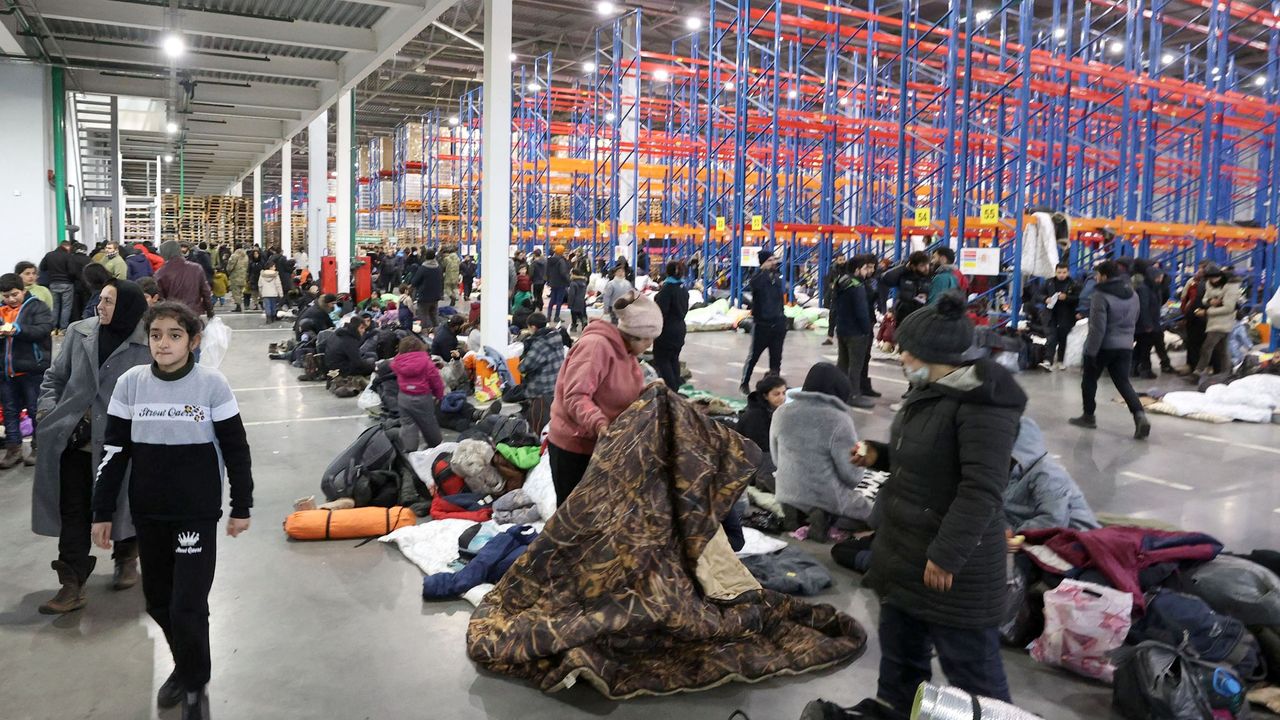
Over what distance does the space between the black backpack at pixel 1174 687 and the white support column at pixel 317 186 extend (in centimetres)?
2006

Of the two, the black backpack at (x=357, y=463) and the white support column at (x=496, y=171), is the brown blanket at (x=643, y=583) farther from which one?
the white support column at (x=496, y=171)

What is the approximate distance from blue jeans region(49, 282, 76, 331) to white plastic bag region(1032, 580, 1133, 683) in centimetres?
892

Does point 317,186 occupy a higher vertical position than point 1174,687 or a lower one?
higher

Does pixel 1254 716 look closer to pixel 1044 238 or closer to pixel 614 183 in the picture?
pixel 1044 238

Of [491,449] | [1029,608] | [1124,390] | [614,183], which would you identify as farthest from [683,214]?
[1029,608]

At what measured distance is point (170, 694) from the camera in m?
3.44

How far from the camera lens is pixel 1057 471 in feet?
15.4

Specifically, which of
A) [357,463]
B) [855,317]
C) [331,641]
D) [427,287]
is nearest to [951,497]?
[331,641]

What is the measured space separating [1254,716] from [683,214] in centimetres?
1997

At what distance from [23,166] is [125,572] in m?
11.7

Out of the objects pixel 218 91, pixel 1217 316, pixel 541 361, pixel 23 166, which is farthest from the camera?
pixel 218 91

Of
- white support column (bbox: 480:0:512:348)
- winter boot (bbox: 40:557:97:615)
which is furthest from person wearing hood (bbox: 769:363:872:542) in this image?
white support column (bbox: 480:0:512:348)

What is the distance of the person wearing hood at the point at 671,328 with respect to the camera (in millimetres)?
9273

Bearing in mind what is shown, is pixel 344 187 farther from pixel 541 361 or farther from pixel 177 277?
pixel 541 361
